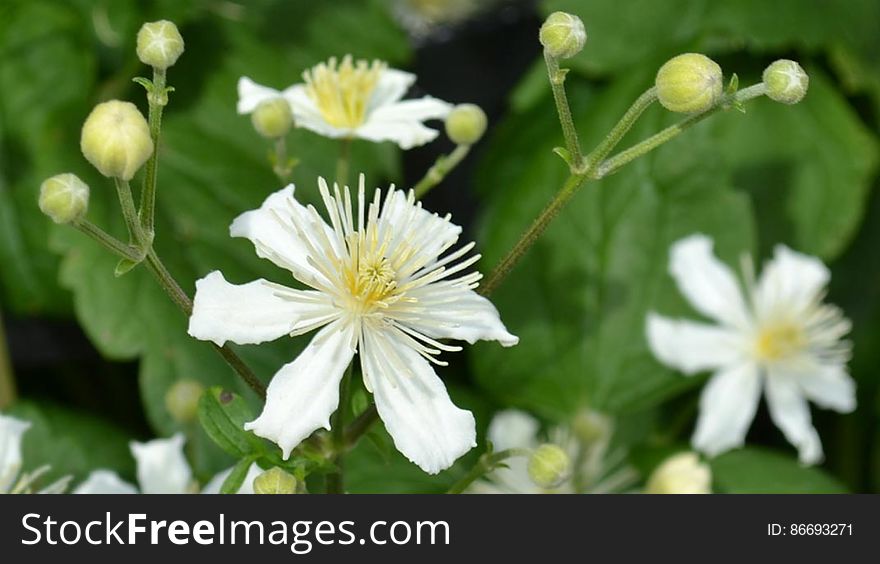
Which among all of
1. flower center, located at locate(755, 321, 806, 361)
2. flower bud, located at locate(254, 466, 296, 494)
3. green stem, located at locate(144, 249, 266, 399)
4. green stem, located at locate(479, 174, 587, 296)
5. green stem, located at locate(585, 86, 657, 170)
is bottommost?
flower bud, located at locate(254, 466, 296, 494)

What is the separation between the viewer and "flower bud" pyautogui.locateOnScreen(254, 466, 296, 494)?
43.2 inches

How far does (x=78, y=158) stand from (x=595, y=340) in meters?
0.94

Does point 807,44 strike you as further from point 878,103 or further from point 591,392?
point 591,392

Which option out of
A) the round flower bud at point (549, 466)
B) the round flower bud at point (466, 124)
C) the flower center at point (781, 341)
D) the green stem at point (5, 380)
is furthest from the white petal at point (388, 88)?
the flower center at point (781, 341)

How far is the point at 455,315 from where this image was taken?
120 centimetres

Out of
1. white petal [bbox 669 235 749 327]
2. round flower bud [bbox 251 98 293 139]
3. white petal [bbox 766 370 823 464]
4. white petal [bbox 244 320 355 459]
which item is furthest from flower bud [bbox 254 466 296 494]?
white petal [bbox 766 370 823 464]

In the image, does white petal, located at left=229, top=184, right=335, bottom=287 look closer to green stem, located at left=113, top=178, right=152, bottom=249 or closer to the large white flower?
green stem, located at left=113, top=178, right=152, bottom=249

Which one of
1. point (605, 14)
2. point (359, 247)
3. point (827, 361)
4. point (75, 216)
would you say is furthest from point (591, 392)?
point (75, 216)

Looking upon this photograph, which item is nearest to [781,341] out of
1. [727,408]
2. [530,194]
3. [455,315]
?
[727,408]

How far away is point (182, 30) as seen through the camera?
82.6 inches

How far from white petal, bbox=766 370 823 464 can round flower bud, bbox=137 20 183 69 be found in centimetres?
135

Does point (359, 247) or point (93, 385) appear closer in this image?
point (359, 247)

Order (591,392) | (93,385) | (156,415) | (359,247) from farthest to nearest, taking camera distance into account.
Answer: (93,385), (591,392), (156,415), (359,247)
